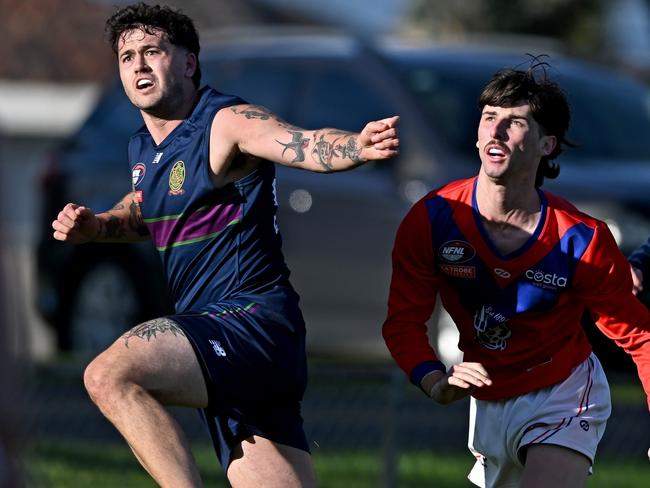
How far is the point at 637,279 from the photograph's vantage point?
5.76 m

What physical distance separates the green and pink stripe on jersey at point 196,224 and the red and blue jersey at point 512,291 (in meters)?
0.58

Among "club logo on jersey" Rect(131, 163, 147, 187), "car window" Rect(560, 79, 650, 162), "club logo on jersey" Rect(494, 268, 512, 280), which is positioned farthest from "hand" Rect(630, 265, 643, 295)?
"car window" Rect(560, 79, 650, 162)

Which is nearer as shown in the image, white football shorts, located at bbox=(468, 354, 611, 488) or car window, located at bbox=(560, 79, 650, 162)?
white football shorts, located at bbox=(468, 354, 611, 488)

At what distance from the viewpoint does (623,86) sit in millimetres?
10500

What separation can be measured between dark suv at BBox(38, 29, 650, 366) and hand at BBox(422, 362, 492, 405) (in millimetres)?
4144

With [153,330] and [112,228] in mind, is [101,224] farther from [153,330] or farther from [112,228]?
[153,330]

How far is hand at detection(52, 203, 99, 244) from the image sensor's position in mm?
5484

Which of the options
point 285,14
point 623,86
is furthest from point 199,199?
point 285,14

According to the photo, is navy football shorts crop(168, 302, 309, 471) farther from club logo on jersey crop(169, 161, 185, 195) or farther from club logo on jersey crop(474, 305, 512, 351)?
club logo on jersey crop(474, 305, 512, 351)

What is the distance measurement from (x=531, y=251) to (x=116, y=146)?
588cm

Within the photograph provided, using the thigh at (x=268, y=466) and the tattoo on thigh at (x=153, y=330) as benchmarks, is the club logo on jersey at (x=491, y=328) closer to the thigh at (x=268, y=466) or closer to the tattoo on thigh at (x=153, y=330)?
the thigh at (x=268, y=466)

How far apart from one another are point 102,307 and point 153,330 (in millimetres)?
5886

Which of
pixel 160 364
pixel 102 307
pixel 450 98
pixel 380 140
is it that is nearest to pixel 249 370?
pixel 160 364

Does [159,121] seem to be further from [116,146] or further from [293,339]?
[116,146]
